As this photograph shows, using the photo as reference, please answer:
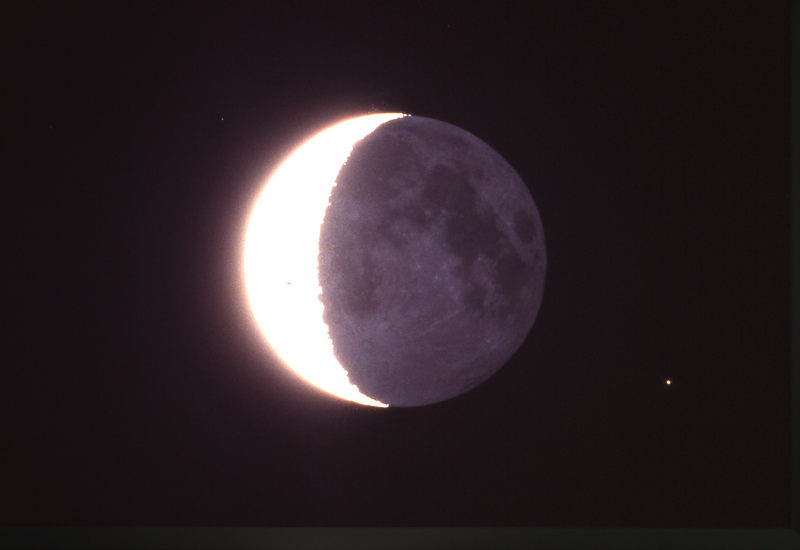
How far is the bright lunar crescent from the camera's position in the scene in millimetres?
3242

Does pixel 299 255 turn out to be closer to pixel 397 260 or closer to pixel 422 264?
pixel 397 260

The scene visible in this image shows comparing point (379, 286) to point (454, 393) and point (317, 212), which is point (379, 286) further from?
point (454, 393)

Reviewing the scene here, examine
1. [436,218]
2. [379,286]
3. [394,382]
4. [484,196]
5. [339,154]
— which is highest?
[339,154]

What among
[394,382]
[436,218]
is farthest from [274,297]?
[436,218]

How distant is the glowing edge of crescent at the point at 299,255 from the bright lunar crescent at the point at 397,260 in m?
0.01

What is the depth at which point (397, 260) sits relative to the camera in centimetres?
322

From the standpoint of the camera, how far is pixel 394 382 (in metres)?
3.51

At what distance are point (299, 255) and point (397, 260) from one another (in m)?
0.64

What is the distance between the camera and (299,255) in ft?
10.9

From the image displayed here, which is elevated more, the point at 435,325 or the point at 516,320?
the point at 516,320

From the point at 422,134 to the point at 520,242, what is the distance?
3.37 feet

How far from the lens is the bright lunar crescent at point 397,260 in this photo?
3242 millimetres

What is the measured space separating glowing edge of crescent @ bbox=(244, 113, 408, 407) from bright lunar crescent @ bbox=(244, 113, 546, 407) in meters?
0.01

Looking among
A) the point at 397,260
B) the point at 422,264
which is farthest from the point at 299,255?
the point at 422,264
